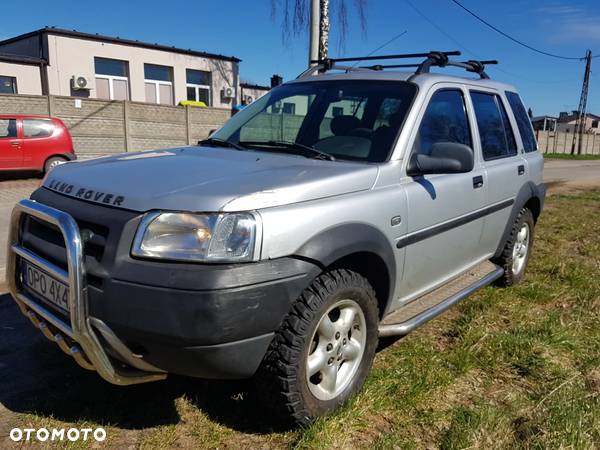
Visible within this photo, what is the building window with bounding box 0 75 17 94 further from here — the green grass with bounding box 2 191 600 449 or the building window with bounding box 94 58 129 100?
the green grass with bounding box 2 191 600 449

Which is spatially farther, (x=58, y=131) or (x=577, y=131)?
(x=577, y=131)

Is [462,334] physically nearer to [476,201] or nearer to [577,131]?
[476,201]

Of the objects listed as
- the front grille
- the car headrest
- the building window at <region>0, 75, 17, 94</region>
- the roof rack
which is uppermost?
the building window at <region>0, 75, 17, 94</region>

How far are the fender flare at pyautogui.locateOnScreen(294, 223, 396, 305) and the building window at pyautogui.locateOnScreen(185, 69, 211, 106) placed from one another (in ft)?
85.6

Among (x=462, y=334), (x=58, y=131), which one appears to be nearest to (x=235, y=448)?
(x=462, y=334)

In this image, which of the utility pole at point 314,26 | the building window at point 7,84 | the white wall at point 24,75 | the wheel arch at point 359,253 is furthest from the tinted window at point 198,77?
the wheel arch at point 359,253

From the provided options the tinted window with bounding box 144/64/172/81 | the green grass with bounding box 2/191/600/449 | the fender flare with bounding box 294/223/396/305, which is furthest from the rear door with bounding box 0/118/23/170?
the tinted window with bounding box 144/64/172/81

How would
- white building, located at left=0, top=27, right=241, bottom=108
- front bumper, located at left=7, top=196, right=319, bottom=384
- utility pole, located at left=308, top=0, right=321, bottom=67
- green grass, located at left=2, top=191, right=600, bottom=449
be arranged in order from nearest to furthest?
front bumper, located at left=7, top=196, right=319, bottom=384, green grass, located at left=2, top=191, right=600, bottom=449, utility pole, located at left=308, top=0, right=321, bottom=67, white building, located at left=0, top=27, right=241, bottom=108

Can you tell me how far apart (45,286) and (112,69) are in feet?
79.5

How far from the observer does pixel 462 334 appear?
12.2ft

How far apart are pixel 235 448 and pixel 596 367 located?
7.67 feet

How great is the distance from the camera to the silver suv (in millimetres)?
2164

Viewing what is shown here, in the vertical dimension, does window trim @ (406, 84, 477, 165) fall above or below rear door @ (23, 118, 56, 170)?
above

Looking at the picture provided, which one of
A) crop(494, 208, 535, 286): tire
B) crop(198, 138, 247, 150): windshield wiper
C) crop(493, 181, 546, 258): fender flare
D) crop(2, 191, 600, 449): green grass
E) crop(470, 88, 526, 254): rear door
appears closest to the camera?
crop(2, 191, 600, 449): green grass
